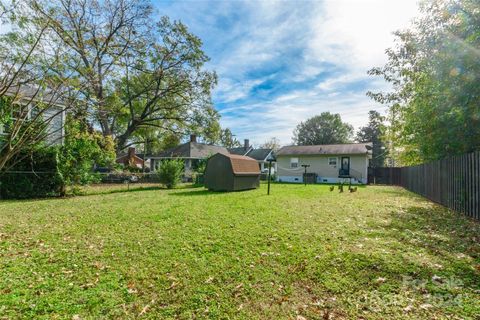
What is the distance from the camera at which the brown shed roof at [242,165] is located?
14577mm

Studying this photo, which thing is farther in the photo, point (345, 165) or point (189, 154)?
point (189, 154)

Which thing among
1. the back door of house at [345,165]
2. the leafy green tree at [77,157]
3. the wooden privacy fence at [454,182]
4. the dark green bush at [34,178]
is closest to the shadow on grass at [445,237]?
the wooden privacy fence at [454,182]

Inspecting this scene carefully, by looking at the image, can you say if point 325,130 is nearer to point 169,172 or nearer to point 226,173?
point 169,172

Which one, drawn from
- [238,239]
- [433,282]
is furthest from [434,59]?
[238,239]

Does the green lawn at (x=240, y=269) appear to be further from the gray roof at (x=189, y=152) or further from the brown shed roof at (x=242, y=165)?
the gray roof at (x=189, y=152)

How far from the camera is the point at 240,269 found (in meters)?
3.68

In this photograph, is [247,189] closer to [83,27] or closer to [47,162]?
[47,162]

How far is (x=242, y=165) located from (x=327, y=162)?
50.2 feet

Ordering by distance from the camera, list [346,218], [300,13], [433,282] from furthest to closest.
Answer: [300,13] → [346,218] → [433,282]

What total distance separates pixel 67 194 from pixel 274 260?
1285 cm

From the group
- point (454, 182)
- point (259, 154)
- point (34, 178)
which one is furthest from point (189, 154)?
point (454, 182)

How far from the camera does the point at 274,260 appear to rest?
3.99 metres

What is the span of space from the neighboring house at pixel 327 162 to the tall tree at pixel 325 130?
80.1 ft

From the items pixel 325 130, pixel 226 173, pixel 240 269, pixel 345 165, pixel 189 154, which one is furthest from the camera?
pixel 325 130
